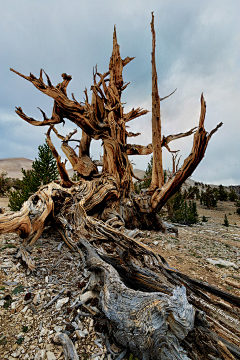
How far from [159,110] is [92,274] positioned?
5436mm

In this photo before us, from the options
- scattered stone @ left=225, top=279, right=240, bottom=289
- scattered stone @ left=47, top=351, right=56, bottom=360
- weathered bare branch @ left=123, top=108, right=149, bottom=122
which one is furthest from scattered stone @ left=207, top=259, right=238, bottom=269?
weathered bare branch @ left=123, top=108, right=149, bottom=122

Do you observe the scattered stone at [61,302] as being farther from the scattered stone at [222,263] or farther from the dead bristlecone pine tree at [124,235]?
the scattered stone at [222,263]

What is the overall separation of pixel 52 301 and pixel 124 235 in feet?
4.50

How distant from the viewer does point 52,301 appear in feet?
5.89

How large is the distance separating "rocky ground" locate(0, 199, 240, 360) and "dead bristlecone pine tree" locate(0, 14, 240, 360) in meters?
0.11

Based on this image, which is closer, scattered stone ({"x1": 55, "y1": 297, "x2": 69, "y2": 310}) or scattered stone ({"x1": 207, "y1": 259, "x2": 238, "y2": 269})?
scattered stone ({"x1": 55, "y1": 297, "x2": 69, "y2": 310})

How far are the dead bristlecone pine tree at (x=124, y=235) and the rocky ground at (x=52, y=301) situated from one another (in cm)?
11

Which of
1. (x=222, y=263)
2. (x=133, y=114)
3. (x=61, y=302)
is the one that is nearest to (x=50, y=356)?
(x=61, y=302)

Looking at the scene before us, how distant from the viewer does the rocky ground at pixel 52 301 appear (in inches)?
52.9

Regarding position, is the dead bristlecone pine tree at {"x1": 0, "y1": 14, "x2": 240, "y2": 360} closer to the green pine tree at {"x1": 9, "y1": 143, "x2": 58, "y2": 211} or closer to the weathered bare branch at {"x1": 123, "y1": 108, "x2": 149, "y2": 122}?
the weathered bare branch at {"x1": 123, "y1": 108, "x2": 149, "y2": 122}

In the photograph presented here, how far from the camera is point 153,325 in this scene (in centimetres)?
128

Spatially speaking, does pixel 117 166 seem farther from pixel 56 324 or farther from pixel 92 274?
pixel 56 324

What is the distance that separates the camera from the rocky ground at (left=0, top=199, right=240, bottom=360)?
1.34 m

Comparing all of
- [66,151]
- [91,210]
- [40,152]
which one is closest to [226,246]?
[91,210]
